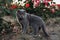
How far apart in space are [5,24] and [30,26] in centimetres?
64

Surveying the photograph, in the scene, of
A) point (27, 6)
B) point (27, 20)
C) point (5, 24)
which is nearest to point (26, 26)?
point (27, 20)

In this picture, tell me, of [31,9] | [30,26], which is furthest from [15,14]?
[31,9]

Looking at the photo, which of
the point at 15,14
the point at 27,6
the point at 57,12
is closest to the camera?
the point at 15,14

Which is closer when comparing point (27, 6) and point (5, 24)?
point (5, 24)

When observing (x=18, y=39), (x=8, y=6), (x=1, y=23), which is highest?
(x=8, y=6)

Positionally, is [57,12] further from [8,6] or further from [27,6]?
[8,6]

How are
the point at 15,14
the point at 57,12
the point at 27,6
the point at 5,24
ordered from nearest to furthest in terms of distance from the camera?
1. the point at 15,14
2. the point at 5,24
3. the point at 27,6
4. the point at 57,12

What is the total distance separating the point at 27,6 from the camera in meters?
6.34

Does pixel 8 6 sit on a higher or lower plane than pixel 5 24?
higher

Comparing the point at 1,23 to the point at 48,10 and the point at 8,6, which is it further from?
the point at 48,10

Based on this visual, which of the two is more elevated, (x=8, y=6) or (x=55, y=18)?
(x=8, y=6)

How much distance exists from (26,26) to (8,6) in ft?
2.03

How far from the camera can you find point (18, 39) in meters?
5.45

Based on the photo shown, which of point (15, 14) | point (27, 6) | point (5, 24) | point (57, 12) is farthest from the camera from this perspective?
point (57, 12)
